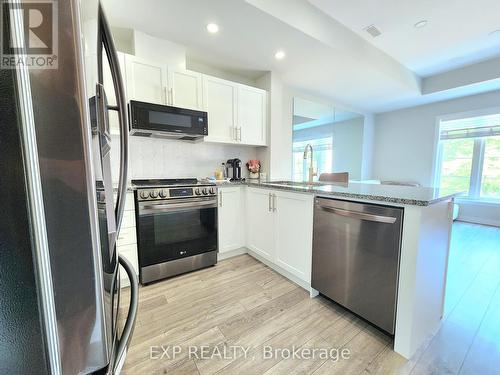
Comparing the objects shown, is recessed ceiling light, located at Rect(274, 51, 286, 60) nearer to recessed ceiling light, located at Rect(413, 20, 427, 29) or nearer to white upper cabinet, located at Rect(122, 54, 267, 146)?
white upper cabinet, located at Rect(122, 54, 267, 146)

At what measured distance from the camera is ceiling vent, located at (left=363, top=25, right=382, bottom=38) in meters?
2.55

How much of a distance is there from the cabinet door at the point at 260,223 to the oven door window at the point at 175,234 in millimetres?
451

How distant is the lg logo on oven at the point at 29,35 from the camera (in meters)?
0.29

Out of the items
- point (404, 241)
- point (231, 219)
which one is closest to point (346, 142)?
point (231, 219)

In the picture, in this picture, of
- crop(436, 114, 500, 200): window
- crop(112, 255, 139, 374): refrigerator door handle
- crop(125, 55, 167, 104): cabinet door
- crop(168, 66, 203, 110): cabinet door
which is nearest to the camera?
crop(112, 255, 139, 374): refrigerator door handle

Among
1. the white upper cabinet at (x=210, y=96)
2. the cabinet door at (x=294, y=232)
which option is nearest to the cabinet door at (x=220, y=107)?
the white upper cabinet at (x=210, y=96)

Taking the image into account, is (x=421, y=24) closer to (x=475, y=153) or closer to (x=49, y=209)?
(x=475, y=153)

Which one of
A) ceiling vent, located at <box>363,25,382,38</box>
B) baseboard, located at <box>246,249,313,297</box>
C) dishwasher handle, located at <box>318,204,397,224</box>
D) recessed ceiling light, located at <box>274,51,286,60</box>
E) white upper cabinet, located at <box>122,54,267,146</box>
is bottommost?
baseboard, located at <box>246,249,313,297</box>

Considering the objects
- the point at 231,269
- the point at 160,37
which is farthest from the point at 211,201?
the point at 160,37

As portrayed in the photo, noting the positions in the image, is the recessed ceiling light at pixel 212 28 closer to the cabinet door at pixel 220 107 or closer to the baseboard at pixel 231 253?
the cabinet door at pixel 220 107

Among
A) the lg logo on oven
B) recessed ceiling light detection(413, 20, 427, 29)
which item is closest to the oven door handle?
the lg logo on oven

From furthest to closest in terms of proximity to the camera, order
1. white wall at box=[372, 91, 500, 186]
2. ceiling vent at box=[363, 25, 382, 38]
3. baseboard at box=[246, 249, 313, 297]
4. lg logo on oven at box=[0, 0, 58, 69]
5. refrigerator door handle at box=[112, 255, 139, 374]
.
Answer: white wall at box=[372, 91, 500, 186] < ceiling vent at box=[363, 25, 382, 38] < baseboard at box=[246, 249, 313, 297] < refrigerator door handle at box=[112, 255, 139, 374] < lg logo on oven at box=[0, 0, 58, 69]

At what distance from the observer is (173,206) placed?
207 centimetres

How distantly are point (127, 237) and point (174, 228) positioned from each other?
0.41m
